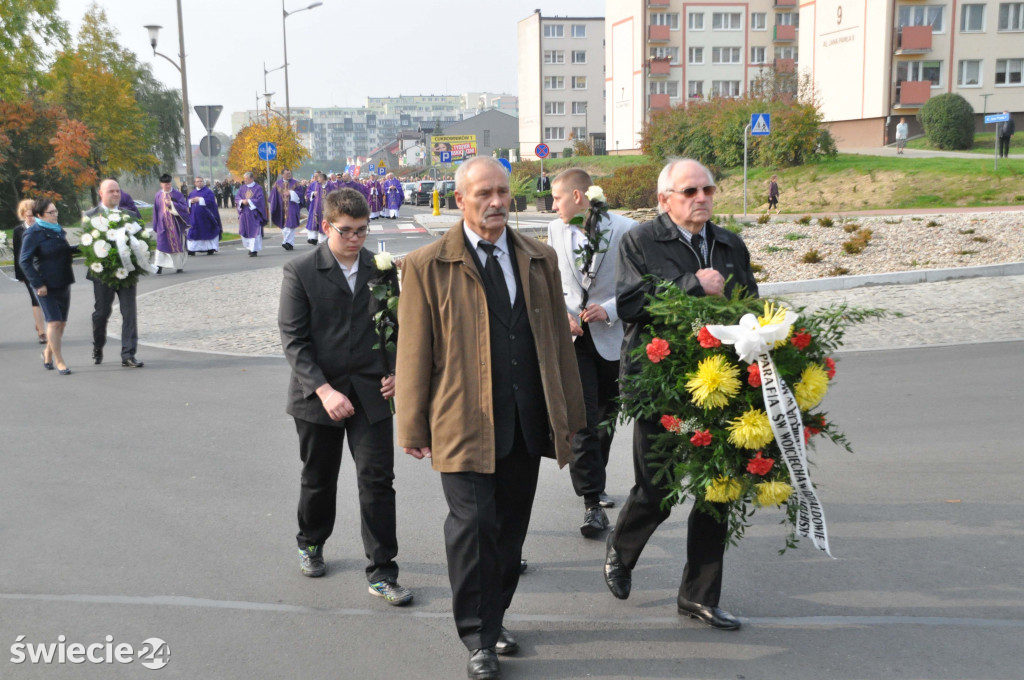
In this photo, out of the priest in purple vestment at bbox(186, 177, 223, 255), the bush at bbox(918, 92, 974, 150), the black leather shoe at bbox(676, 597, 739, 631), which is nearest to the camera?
the black leather shoe at bbox(676, 597, 739, 631)

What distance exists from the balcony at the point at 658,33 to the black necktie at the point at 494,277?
259 ft

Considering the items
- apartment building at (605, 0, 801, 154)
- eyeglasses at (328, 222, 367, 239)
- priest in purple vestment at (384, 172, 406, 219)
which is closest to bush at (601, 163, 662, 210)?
priest in purple vestment at (384, 172, 406, 219)

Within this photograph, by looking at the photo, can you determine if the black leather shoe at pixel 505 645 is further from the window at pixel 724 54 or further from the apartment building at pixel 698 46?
the window at pixel 724 54

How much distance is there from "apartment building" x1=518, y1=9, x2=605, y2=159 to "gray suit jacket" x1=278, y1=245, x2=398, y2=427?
103669 mm

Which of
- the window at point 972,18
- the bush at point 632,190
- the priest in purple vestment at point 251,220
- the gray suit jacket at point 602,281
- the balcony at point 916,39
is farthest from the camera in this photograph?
the window at point 972,18

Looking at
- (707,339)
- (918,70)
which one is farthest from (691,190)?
(918,70)

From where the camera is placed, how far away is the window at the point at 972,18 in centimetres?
5559

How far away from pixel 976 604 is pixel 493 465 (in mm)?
2342

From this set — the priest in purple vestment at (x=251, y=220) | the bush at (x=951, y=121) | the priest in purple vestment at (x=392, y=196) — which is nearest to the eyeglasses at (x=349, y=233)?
the priest in purple vestment at (x=251, y=220)

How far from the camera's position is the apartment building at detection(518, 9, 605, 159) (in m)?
107

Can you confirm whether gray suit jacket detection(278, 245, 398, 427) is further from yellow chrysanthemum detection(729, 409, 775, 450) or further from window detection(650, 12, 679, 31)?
window detection(650, 12, 679, 31)

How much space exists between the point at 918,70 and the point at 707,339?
57.6 meters

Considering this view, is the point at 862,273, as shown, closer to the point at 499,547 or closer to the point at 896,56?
the point at 499,547

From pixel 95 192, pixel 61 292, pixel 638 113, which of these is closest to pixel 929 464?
pixel 61 292
